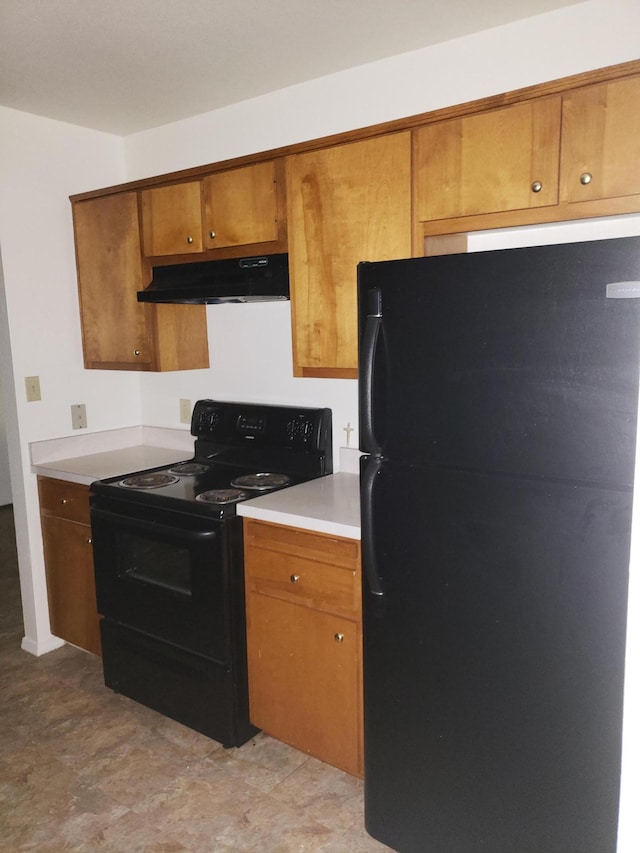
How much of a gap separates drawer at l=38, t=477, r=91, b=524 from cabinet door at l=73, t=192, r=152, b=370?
0.59m

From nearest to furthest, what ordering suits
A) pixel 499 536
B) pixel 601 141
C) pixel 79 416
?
pixel 499 536 → pixel 601 141 → pixel 79 416

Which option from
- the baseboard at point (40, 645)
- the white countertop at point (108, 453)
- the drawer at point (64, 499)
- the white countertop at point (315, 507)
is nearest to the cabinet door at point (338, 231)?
the white countertop at point (315, 507)

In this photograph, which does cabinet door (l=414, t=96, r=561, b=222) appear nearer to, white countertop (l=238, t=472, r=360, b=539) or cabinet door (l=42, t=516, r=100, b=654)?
white countertop (l=238, t=472, r=360, b=539)

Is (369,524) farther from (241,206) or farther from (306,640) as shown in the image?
(241,206)

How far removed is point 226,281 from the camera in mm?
2447

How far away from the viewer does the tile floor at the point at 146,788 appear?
1.95 meters

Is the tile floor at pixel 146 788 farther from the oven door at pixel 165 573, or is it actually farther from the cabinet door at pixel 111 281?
the cabinet door at pixel 111 281

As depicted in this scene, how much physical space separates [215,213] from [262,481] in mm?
1063

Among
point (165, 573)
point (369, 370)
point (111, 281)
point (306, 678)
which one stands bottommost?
point (306, 678)

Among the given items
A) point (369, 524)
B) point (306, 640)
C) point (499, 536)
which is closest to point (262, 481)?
point (306, 640)

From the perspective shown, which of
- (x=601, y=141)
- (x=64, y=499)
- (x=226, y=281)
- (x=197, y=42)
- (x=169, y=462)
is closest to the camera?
(x=601, y=141)

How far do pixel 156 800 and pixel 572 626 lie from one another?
1.51 metres

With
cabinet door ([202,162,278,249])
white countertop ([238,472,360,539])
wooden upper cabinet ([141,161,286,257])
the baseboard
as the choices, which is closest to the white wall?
the baseboard

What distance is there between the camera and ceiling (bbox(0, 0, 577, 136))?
1985 millimetres
